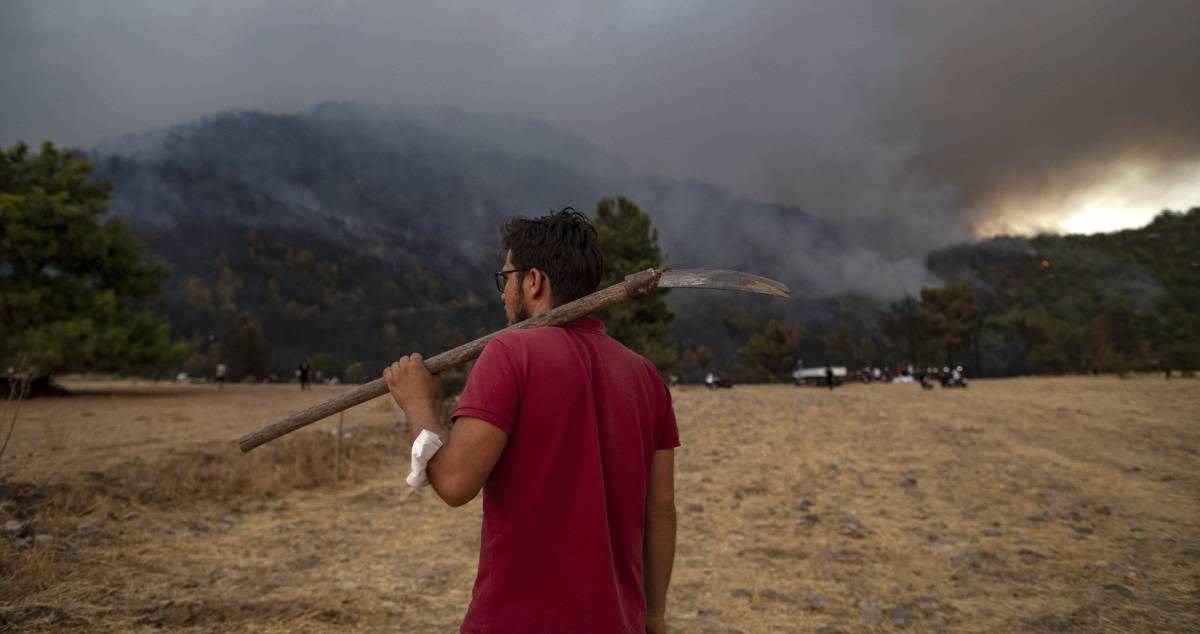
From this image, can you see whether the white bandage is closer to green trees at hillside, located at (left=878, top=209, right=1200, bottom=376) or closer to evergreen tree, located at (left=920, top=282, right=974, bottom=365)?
green trees at hillside, located at (left=878, top=209, right=1200, bottom=376)

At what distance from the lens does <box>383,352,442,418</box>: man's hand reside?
1.97m

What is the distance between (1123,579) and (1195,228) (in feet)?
539

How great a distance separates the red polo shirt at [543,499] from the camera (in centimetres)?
170

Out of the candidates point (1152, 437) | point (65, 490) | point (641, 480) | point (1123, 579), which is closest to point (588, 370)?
point (641, 480)

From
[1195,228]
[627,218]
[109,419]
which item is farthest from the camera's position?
[1195,228]

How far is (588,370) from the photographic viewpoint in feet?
6.03

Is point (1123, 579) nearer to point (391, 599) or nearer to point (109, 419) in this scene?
point (391, 599)

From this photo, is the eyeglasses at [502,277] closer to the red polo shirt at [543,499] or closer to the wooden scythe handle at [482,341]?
the wooden scythe handle at [482,341]

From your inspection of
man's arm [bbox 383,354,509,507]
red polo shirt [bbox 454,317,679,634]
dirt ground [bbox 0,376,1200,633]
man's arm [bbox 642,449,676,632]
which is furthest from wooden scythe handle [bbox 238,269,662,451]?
dirt ground [bbox 0,376,1200,633]

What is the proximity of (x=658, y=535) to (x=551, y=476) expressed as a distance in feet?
1.97

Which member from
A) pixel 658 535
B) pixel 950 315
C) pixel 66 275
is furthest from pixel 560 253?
pixel 950 315

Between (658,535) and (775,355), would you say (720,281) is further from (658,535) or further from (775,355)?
(775,355)

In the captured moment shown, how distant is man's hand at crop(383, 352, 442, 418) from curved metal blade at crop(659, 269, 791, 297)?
0.89m

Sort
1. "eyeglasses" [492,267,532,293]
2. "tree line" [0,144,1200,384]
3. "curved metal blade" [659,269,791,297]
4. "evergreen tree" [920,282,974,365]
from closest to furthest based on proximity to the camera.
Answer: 1. "eyeglasses" [492,267,532,293]
2. "curved metal blade" [659,269,791,297]
3. "tree line" [0,144,1200,384]
4. "evergreen tree" [920,282,974,365]
